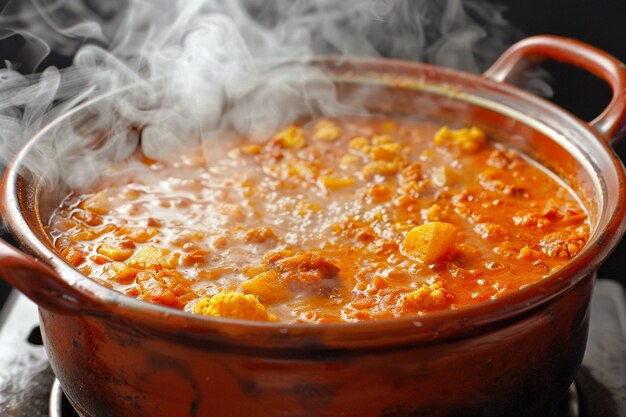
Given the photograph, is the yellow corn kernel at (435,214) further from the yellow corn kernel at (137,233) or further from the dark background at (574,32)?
the dark background at (574,32)

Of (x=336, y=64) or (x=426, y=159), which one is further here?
(x=336, y=64)

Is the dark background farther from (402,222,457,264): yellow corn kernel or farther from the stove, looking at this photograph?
(402,222,457,264): yellow corn kernel

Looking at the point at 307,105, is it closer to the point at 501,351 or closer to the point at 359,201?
the point at 359,201

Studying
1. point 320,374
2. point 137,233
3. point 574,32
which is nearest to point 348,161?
point 137,233

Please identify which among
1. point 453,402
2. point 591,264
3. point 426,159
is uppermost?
point 591,264

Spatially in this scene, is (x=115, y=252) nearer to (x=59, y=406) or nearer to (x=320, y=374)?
(x=59, y=406)

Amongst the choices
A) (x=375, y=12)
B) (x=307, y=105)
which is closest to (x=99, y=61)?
(x=307, y=105)

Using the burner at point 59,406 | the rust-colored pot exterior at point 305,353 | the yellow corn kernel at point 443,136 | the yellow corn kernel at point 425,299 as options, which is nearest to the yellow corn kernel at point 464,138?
the yellow corn kernel at point 443,136
